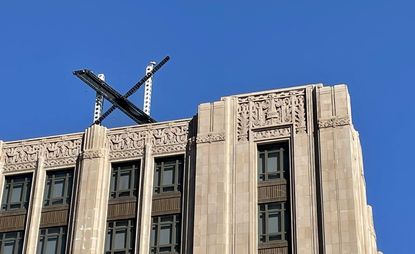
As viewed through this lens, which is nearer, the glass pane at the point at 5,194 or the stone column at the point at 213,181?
the stone column at the point at 213,181

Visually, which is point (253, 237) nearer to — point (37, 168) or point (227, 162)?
point (227, 162)

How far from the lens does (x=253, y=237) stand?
4222cm

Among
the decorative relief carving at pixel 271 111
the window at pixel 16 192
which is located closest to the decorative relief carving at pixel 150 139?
the decorative relief carving at pixel 271 111

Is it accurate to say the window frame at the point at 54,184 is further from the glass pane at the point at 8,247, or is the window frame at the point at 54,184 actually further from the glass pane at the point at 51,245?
the glass pane at the point at 8,247

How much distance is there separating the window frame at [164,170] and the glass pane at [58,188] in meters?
5.44

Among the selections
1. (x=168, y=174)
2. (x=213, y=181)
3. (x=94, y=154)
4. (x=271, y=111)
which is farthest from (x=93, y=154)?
(x=271, y=111)

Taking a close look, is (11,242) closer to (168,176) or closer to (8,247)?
(8,247)

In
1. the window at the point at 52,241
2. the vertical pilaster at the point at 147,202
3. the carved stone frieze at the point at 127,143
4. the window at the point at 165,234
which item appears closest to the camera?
the window at the point at 165,234

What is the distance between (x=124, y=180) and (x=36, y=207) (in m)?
4.98

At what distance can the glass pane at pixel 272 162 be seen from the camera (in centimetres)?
4428

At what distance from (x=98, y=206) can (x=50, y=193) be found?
3387 millimetres

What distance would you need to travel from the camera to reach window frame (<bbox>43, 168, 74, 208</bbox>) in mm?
47094

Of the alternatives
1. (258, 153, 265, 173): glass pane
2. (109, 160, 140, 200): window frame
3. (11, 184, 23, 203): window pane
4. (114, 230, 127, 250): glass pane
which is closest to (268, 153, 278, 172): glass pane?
(258, 153, 265, 173): glass pane

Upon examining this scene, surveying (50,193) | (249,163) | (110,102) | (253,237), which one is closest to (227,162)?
(249,163)
